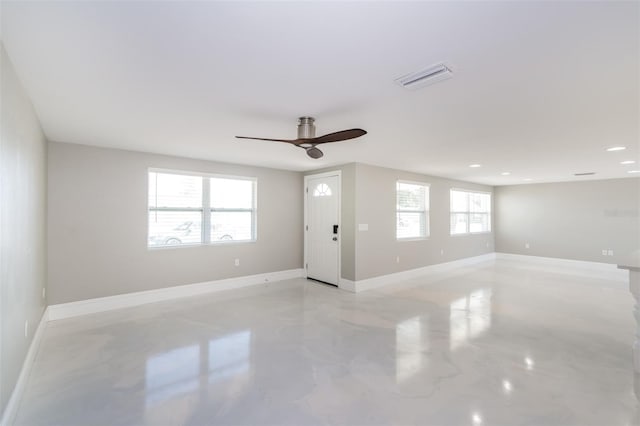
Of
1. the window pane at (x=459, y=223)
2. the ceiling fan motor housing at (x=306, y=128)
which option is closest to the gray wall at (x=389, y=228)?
the window pane at (x=459, y=223)

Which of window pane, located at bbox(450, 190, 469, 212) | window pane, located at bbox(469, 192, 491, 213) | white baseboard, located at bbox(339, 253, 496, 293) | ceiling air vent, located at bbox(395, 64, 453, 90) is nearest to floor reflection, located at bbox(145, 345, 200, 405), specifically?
ceiling air vent, located at bbox(395, 64, 453, 90)

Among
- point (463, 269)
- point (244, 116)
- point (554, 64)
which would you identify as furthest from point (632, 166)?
point (244, 116)

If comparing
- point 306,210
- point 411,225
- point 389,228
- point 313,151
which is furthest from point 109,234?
point 411,225

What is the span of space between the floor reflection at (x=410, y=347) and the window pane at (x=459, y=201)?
187 inches

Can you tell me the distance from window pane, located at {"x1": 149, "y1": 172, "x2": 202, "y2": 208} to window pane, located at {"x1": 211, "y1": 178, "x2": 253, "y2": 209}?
0.27 m

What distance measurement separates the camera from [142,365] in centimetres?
271

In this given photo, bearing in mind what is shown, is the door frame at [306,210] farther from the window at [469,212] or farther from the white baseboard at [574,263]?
the white baseboard at [574,263]

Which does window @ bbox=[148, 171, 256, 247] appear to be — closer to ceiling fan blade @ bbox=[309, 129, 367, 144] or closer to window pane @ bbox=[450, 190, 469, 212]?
ceiling fan blade @ bbox=[309, 129, 367, 144]

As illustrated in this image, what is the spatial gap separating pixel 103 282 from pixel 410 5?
16.0ft

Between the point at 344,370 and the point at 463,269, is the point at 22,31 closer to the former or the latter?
the point at 344,370

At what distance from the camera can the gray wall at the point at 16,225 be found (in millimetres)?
1797

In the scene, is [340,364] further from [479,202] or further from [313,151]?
[479,202]

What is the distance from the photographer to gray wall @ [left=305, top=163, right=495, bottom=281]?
543 cm

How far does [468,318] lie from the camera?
3.96 m
